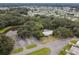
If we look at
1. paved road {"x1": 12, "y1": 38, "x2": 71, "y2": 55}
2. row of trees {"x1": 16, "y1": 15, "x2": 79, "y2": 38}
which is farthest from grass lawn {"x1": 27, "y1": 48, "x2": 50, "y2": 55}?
row of trees {"x1": 16, "y1": 15, "x2": 79, "y2": 38}

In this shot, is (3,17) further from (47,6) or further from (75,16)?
(75,16)

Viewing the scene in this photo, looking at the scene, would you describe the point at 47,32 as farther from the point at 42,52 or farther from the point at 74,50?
the point at 74,50

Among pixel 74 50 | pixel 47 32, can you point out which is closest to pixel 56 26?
pixel 47 32

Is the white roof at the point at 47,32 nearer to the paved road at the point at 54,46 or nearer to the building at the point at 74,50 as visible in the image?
the paved road at the point at 54,46

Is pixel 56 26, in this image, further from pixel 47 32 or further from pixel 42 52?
pixel 42 52

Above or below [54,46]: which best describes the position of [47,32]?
above

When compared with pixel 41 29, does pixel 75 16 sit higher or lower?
higher

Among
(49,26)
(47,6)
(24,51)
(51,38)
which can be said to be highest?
(47,6)

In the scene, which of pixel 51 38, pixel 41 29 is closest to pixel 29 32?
pixel 41 29

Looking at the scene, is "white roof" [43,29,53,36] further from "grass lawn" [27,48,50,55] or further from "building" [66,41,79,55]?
"building" [66,41,79,55]

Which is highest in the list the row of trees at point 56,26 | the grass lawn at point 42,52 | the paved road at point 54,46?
the row of trees at point 56,26

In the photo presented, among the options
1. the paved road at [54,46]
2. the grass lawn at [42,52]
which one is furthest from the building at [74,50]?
the grass lawn at [42,52]
